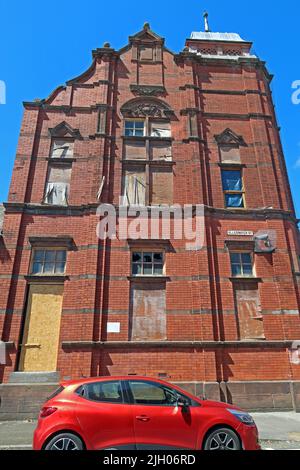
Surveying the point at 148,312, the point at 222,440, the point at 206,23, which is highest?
the point at 206,23

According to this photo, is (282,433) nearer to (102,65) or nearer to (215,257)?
(215,257)

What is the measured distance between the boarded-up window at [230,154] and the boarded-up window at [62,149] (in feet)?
22.8

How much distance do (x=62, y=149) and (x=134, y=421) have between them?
1176 centimetres

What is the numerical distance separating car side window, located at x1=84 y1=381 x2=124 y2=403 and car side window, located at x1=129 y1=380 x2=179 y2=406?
24 centimetres

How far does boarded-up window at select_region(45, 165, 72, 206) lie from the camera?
12.5m

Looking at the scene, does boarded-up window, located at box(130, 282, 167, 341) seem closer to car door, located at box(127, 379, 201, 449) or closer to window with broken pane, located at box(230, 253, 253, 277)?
window with broken pane, located at box(230, 253, 253, 277)

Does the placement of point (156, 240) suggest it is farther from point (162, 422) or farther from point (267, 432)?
point (162, 422)

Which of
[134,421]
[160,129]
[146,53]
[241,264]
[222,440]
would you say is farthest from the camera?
[146,53]

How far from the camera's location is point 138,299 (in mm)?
11078

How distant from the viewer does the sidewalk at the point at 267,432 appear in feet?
21.1

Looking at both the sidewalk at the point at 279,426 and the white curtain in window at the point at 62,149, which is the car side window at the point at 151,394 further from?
the white curtain in window at the point at 62,149

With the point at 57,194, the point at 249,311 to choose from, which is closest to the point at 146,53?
the point at 57,194

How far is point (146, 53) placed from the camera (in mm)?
15938

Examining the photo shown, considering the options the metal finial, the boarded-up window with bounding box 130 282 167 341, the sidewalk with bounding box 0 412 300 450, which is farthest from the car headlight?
the metal finial
